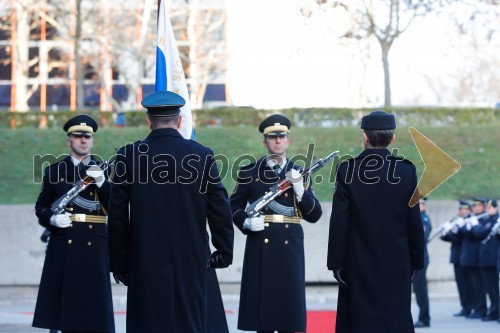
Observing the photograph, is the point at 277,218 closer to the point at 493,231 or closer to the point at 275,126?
the point at 275,126

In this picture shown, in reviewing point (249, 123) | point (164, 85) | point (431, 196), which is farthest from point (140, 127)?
point (164, 85)

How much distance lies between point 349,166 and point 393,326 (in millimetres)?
1243

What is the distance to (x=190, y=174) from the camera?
7480mm

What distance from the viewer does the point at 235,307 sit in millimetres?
17609

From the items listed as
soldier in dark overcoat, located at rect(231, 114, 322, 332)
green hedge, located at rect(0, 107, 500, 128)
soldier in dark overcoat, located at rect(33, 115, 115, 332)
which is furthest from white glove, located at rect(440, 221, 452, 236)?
green hedge, located at rect(0, 107, 500, 128)

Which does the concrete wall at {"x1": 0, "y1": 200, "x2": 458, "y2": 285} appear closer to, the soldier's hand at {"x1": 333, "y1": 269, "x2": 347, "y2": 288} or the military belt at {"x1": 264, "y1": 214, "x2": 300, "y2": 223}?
the military belt at {"x1": 264, "y1": 214, "x2": 300, "y2": 223}

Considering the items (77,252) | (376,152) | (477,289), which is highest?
(376,152)

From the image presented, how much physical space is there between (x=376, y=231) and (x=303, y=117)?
1761 cm

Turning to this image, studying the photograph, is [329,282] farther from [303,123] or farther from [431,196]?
[303,123]

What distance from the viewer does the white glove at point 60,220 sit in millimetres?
9914

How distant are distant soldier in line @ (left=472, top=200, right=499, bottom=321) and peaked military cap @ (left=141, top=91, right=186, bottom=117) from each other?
9.49m

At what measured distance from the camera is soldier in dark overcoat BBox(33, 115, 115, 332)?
32.6ft

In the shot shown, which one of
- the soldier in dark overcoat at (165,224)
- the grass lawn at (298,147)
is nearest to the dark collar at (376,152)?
the soldier in dark overcoat at (165,224)

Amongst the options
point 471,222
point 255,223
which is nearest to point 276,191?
point 255,223
